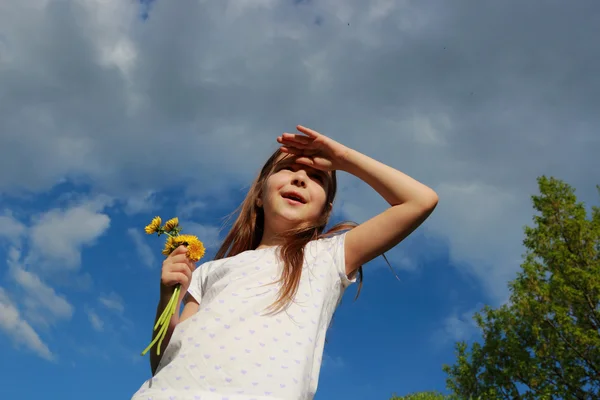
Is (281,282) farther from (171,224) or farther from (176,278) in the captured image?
(171,224)

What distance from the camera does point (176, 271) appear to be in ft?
7.95

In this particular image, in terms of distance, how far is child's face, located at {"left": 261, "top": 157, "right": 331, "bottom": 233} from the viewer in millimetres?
2959

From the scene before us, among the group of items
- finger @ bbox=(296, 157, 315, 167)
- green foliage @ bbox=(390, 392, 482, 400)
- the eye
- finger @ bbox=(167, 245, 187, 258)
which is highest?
green foliage @ bbox=(390, 392, 482, 400)

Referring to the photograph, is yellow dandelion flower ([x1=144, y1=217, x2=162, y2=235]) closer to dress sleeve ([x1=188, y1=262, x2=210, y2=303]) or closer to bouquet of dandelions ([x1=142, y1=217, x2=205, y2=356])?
bouquet of dandelions ([x1=142, y1=217, x2=205, y2=356])

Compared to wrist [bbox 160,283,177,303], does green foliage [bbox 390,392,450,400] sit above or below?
above

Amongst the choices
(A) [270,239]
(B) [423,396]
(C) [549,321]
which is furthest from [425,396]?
(A) [270,239]

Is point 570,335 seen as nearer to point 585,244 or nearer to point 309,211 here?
point 585,244

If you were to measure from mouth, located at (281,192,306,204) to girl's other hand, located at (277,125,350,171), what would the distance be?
0.19 meters

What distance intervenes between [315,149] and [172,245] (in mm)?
983

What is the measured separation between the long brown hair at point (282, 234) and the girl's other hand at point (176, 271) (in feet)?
1.47

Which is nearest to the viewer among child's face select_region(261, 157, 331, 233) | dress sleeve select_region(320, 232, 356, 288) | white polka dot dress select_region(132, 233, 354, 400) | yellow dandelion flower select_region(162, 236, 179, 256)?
white polka dot dress select_region(132, 233, 354, 400)

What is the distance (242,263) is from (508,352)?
524 inches

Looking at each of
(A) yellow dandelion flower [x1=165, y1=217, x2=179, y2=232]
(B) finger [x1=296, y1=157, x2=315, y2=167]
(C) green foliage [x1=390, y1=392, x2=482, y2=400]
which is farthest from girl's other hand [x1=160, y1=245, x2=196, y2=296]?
(C) green foliage [x1=390, y1=392, x2=482, y2=400]

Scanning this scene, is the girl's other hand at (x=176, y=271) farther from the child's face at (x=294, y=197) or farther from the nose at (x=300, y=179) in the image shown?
the nose at (x=300, y=179)
